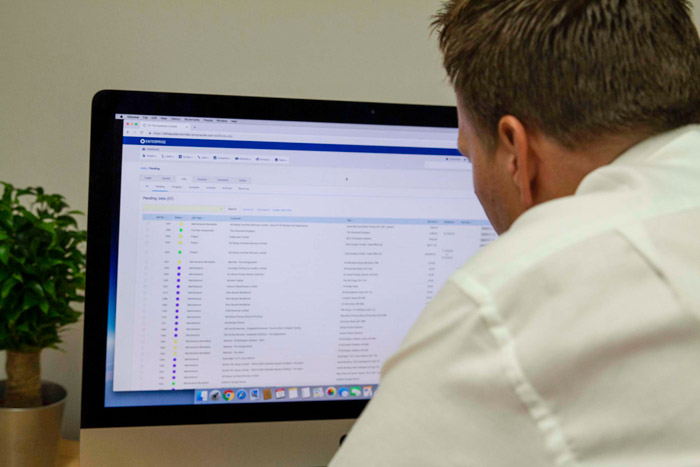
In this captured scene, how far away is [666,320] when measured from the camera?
0.42 m

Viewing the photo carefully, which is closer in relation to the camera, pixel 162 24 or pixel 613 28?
pixel 613 28

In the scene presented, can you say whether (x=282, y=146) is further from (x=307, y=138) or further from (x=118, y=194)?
(x=118, y=194)

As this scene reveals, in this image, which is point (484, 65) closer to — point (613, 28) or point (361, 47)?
point (613, 28)

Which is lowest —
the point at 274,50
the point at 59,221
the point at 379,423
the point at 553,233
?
the point at 379,423

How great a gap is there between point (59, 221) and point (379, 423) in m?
0.67

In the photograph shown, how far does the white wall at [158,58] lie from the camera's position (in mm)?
1136

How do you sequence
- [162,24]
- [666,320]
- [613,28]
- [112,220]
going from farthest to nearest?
[162,24], [112,220], [613,28], [666,320]

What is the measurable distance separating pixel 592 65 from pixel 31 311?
2.43ft

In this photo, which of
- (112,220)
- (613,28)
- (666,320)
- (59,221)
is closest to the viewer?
(666,320)

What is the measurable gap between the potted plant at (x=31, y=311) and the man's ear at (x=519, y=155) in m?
0.60

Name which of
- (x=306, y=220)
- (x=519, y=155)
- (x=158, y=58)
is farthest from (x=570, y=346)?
(x=158, y=58)

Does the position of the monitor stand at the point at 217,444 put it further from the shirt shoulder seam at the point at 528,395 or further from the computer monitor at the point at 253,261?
the shirt shoulder seam at the point at 528,395

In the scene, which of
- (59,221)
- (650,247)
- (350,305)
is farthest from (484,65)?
(59,221)

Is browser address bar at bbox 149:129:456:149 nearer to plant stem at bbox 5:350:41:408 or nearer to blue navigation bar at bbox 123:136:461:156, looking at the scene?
blue navigation bar at bbox 123:136:461:156
